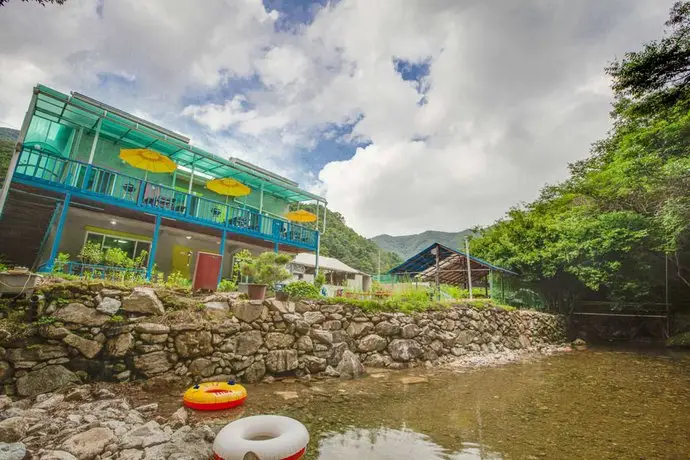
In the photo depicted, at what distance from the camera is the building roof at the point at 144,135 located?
9.84m

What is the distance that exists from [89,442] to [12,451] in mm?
610

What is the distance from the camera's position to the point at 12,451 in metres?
2.94

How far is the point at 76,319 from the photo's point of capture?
5.24 meters

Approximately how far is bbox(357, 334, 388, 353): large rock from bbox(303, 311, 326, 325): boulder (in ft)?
4.97

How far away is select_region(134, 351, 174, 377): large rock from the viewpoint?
552 cm

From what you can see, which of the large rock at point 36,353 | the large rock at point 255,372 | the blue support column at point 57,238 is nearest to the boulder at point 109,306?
the large rock at point 36,353

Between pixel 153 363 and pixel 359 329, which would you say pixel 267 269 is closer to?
pixel 153 363

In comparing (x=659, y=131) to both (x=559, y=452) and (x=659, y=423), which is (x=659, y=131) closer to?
(x=659, y=423)

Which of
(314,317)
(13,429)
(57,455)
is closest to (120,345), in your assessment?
(13,429)

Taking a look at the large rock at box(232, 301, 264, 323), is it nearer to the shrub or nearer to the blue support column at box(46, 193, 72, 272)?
the shrub

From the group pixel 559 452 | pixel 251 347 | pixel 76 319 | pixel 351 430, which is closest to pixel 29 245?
pixel 76 319

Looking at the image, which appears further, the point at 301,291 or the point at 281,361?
the point at 301,291

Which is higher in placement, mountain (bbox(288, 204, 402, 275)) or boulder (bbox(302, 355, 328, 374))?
mountain (bbox(288, 204, 402, 275))

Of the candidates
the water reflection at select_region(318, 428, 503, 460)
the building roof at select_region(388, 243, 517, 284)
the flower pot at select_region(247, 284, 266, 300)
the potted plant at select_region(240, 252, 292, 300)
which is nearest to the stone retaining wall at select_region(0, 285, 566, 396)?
the flower pot at select_region(247, 284, 266, 300)
